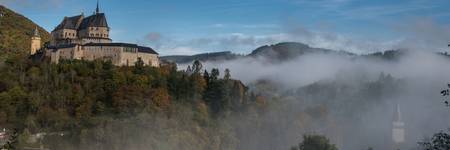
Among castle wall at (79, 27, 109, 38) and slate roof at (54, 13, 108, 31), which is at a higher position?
slate roof at (54, 13, 108, 31)

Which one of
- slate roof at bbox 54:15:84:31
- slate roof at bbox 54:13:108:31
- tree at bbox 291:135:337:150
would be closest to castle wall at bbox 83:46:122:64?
slate roof at bbox 54:13:108:31

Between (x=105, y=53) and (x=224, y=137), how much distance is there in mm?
14446

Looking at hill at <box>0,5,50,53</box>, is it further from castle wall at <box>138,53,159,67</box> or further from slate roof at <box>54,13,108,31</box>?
castle wall at <box>138,53,159,67</box>

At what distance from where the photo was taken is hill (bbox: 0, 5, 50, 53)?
84812 mm

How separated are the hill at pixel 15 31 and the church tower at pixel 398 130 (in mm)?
47691

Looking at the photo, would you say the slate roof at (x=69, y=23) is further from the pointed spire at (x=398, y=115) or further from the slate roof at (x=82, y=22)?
the pointed spire at (x=398, y=115)

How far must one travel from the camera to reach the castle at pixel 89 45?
6631cm

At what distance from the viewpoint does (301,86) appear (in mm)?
150125

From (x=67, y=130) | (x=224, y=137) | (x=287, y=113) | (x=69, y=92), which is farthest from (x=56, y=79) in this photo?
(x=287, y=113)

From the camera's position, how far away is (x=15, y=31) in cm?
9394

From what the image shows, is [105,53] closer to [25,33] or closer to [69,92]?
[69,92]

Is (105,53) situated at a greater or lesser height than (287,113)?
greater

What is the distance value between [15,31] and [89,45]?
31.0m

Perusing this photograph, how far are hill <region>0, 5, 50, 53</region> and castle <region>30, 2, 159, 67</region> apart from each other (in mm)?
10529
